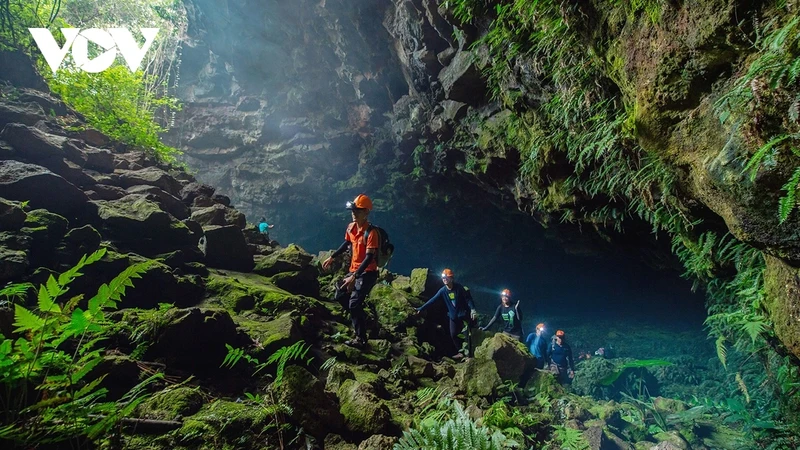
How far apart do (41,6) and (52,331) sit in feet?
38.8

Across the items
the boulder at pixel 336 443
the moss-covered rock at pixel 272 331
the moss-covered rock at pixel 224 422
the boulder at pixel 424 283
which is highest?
the boulder at pixel 424 283

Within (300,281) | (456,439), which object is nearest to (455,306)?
(300,281)

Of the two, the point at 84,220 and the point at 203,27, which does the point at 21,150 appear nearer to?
the point at 84,220

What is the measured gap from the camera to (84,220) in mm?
5410

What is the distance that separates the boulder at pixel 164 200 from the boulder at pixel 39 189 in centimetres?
130

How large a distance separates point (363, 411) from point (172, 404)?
140cm

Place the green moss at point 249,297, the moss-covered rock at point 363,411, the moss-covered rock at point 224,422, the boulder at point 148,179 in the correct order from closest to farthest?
the moss-covered rock at point 224,422
the moss-covered rock at point 363,411
the green moss at point 249,297
the boulder at point 148,179

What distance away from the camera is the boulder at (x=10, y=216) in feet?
13.7

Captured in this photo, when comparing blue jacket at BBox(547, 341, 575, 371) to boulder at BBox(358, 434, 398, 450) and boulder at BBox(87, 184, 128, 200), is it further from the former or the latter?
boulder at BBox(87, 184, 128, 200)

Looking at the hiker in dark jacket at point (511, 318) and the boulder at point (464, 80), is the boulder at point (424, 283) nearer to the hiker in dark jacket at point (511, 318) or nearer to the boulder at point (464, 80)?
the hiker in dark jacket at point (511, 318)

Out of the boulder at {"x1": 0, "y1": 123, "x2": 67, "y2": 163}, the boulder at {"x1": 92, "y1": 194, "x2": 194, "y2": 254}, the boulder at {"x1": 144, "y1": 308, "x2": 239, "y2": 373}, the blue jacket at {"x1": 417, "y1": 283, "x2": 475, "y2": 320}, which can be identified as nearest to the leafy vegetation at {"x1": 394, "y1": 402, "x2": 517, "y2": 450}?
the boulder at {"x1": 144, "y1": 308, "x2": 239, "y2": 373}

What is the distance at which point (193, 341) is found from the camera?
3.26 meters

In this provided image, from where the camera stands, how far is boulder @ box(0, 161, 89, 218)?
4871 millimetres

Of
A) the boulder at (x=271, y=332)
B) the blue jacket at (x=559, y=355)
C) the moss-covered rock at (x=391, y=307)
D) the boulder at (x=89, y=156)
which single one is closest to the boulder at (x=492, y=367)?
the moss-covered rock at (x=391, y=307)
